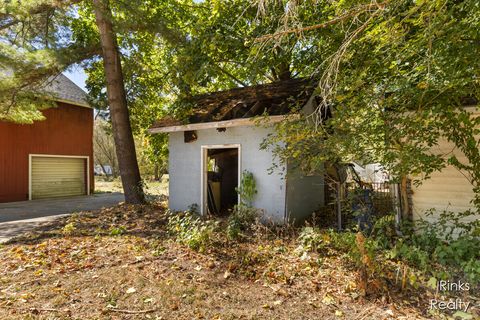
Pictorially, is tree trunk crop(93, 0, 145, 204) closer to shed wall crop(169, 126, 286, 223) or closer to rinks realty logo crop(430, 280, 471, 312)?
shed wall crop(169, 126, 286, 223)

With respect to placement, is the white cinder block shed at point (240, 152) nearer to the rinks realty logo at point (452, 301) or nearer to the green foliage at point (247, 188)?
the green foliage at point (247, 188)

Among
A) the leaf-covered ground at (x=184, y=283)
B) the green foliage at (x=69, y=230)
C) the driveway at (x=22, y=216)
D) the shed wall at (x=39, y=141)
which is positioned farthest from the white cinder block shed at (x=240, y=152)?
the shed wall at (x=39, y=141)

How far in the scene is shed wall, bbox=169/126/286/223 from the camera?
22.5 ft

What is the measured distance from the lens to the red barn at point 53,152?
12.7 metres

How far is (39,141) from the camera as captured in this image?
45.2 ft

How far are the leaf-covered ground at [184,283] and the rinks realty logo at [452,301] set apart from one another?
13 cm

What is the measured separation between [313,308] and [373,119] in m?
2.88

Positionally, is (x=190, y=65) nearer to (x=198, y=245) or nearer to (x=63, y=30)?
(x=198, y=245)

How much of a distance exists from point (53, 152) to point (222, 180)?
958 cm

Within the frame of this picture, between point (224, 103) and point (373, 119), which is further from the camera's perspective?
point (224, 103)

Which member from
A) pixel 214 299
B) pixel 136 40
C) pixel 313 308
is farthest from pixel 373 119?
pixel 136 40

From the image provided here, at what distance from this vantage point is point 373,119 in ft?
14.8

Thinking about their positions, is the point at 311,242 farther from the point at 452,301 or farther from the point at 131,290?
the point at 131,290

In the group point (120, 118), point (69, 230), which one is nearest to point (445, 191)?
point (69, 230)
